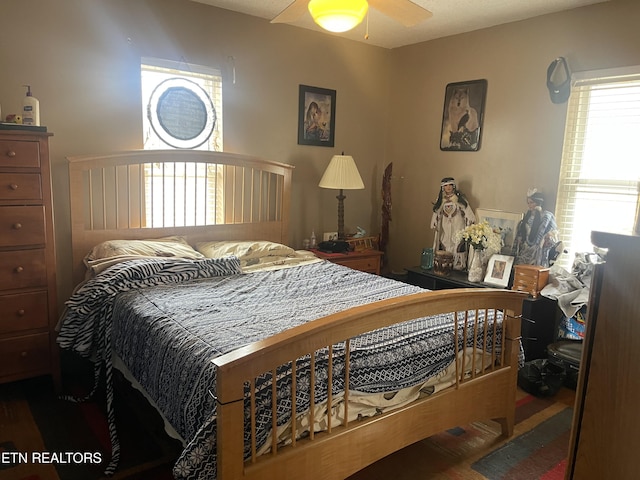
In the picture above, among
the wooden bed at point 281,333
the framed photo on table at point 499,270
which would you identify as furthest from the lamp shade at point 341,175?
the framed photo on table at point 499,270

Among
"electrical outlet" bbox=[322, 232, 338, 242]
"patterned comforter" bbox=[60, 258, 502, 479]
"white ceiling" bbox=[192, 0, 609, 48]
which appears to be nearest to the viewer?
"patterned comforter" bbox=[60, 258, 502, 479]

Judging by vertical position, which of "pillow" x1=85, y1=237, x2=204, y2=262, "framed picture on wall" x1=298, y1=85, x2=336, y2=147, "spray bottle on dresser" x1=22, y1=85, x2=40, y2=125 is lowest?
"pillow" x1=85, y1=237, x2=204, y2=262

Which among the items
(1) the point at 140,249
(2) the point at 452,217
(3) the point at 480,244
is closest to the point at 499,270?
(3) the point at 480,244

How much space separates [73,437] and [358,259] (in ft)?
7.96

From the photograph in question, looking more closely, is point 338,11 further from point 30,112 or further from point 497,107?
point 497,107

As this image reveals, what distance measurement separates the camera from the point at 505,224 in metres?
3.65

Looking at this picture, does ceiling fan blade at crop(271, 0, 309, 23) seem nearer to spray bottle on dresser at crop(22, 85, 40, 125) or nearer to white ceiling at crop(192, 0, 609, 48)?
white ceiling at crop(192, 0, 609, 48)

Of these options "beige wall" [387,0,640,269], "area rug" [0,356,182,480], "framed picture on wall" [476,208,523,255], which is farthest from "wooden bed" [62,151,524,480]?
"framed picture on wall" [476,208,523,255]

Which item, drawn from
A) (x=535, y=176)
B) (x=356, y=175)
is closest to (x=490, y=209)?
(x=535, y=176)

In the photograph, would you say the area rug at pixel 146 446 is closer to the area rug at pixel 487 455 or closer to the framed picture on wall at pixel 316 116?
the area rug at pixel 487 455

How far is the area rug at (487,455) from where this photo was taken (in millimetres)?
2115

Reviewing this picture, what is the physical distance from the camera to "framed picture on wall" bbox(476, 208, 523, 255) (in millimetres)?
3576

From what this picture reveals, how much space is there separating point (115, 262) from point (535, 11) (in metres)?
3.28

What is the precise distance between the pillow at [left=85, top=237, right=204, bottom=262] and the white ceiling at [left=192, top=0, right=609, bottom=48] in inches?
69.3
